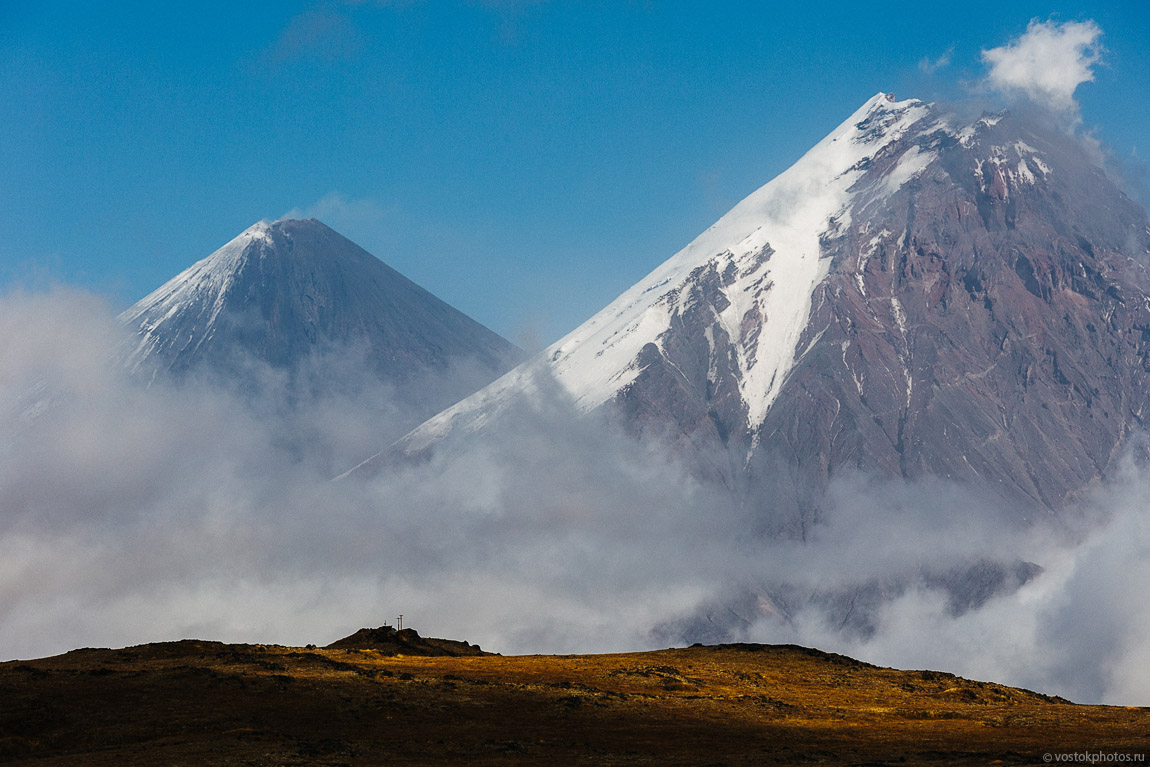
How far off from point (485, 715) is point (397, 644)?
27414 mm

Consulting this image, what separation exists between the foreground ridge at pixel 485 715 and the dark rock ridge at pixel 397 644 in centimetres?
726

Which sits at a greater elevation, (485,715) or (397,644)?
(397,644)

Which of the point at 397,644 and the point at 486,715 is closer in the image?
the point at 486,715

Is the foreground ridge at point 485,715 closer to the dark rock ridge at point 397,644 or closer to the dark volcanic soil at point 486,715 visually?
the dark volcanic soil at point 486,715

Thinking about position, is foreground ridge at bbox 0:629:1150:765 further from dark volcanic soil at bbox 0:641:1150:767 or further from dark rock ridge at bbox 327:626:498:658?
dark rock ridge at bbox 327:626:498:658

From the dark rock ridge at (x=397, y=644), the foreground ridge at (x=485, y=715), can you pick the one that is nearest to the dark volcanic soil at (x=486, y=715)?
the foreground ridge at (x=485, y=715)

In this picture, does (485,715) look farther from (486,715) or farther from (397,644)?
(397,644)

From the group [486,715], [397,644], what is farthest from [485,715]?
[397,644]

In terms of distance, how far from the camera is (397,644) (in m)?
84.9

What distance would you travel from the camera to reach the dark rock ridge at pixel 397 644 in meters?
83.6

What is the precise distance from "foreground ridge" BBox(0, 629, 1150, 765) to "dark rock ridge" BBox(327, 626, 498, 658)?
23.8 feet

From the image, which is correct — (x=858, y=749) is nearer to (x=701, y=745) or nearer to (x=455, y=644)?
(x=701, y=745)

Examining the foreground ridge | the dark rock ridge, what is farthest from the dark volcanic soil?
the dark rock ridge

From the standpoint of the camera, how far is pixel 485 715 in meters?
58.7
